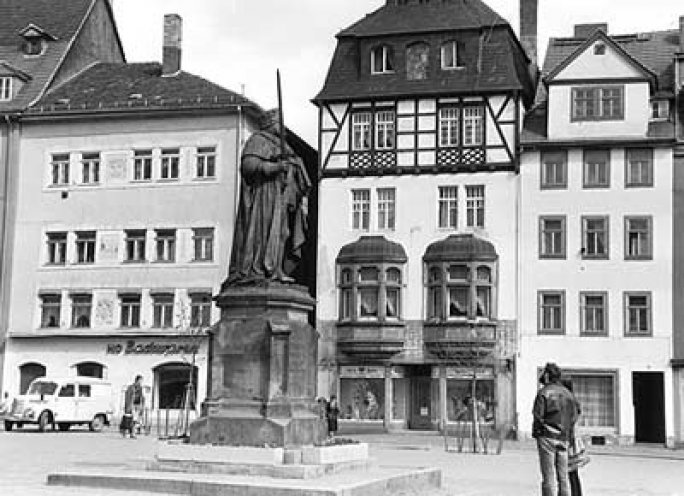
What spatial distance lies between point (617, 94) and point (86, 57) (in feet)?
76.8

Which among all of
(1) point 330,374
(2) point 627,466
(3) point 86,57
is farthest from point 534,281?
(3) point 86,57

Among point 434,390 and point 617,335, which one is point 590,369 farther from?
point 434,390

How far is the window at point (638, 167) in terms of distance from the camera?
1667 inches

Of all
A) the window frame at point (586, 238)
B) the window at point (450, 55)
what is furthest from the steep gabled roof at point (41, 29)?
the window frame at point (586, 238)

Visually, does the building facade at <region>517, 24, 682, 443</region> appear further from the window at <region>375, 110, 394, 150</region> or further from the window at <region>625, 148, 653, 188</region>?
the window at <region>375, 110, 394, 150</region>

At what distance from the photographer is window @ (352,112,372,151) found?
4509cm

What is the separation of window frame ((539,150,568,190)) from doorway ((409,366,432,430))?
7.77 metres

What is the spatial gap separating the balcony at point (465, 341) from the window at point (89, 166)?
15.2 metres

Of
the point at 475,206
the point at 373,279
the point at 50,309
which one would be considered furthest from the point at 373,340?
the point at 50,309

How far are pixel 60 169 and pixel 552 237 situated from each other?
64.3ft

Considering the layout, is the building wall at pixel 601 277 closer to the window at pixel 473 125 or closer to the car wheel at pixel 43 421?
the window at pixel 473 125

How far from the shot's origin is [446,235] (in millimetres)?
44062

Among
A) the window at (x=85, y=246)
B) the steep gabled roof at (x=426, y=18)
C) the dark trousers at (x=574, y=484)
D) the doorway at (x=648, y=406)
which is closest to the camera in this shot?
the dark trousers at (x=574, y=484)

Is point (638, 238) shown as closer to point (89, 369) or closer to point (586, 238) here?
point (586, 238)
